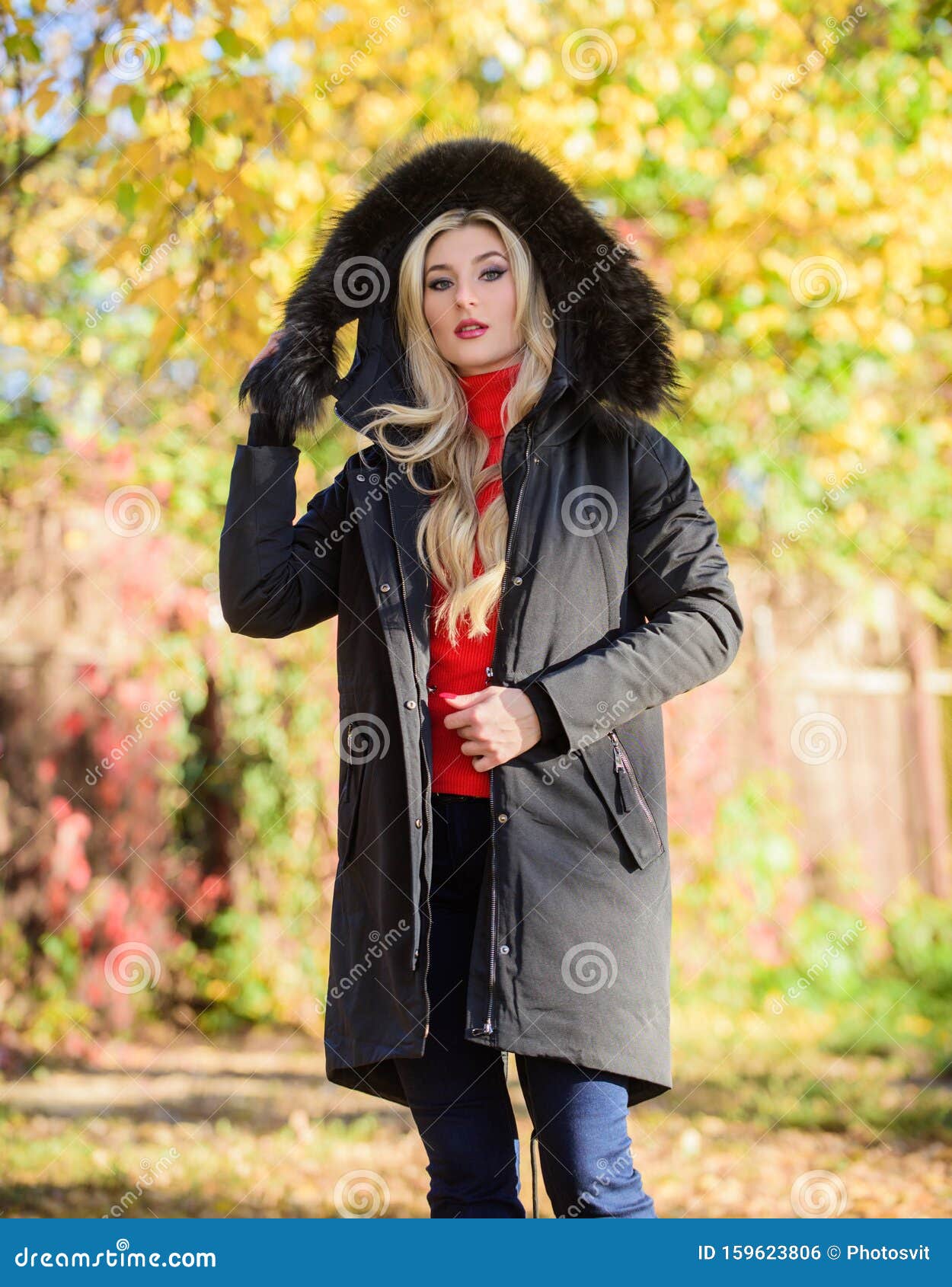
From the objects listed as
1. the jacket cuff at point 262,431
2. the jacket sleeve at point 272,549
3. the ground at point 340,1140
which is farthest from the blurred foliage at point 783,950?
the jacket cuff at point 262,431

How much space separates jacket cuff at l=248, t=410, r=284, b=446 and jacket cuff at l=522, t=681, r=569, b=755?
0.63 m

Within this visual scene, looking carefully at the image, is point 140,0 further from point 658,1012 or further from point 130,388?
point 658,1012

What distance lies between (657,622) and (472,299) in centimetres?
64

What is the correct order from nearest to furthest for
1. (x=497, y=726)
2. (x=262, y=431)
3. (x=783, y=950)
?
(x=497, y=726) < (x=262, y=431) < (x=783, y=950)

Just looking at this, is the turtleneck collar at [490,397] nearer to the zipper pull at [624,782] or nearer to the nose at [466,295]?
the nose at [466,295]

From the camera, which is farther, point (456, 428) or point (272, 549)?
point (456, 428)

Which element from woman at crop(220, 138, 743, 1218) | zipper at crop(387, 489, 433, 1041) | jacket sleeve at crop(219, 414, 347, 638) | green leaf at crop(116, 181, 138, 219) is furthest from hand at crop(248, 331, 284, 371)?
green leaf at crop(116, 181, 138, 219)

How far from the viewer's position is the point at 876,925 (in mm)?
5754

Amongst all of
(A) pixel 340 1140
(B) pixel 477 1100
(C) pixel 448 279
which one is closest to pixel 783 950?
(A) pixel 340 1140

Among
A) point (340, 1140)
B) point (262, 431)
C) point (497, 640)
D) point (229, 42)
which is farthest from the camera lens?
point (340, 1140)

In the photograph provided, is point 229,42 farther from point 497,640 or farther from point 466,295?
point 497,640

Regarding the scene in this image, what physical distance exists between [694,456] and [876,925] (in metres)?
2.27

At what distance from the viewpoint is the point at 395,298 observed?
7.54ft

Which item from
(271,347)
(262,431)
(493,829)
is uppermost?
(271,347)
